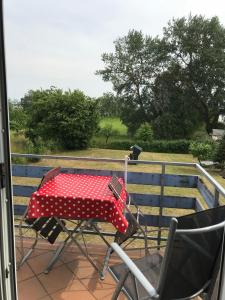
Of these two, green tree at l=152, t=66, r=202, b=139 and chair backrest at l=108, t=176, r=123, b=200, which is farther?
green tree at l=152, t=66, r=202, b=139

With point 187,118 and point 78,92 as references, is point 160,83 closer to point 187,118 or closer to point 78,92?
point 187,118

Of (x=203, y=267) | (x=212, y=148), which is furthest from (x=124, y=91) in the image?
(x=203, y=267)

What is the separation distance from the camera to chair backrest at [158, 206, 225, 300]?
1.13m

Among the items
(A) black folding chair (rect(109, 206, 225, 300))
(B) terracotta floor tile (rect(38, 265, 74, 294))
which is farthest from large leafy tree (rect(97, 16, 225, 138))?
(A) black folding chair (rect(109, 206, 225, 300))

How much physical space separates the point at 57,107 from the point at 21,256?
1056 cm

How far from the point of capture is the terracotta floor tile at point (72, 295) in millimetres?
1887

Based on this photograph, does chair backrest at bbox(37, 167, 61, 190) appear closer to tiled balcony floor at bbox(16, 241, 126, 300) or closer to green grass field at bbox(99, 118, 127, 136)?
tiled balcony floor at bbox(16, 241, 126, 300)

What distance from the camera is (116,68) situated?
18.2 meters

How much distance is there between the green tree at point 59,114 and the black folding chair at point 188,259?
37.1ft

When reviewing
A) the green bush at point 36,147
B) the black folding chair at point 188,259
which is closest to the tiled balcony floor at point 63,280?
the black folding chair at point 188,259

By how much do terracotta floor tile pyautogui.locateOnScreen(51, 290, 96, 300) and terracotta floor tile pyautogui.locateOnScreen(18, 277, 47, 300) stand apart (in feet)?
0.27

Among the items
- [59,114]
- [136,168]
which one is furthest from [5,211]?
[59,114]

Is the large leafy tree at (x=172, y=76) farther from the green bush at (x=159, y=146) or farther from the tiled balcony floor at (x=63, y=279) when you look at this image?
the tiled balcony floor at (x=63, y=279)

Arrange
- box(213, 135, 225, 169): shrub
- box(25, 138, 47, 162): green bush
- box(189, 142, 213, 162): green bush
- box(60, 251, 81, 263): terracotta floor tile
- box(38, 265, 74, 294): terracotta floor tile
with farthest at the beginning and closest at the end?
box(189, 142, 213, 162): green bush, box(25, 138, 47, 162): green bush, box(213, 135, 225, 169): shrub, box(60, 251, 81, 263): terracotta floor tile, box(38, 265, 74, 294): terracotta floor tile
